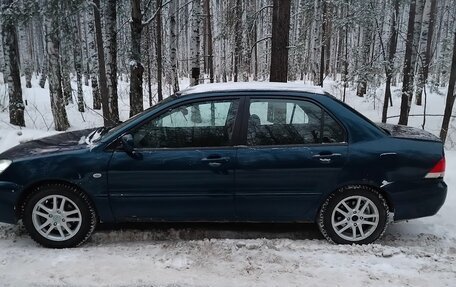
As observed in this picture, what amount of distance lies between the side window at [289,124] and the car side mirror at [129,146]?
114cm

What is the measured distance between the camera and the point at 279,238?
4246mm

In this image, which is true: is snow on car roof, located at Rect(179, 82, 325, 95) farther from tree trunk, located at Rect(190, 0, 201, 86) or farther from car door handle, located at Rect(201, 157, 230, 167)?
tree trunk, located at Rect(190, 0, 201, 86)

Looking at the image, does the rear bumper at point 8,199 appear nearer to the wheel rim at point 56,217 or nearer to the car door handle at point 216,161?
the wheel rim at point 56,217

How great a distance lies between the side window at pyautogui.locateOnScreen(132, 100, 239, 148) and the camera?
3.98 meters

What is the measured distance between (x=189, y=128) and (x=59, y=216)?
1585 mm

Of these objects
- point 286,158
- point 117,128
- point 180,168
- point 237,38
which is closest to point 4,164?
point 117,128

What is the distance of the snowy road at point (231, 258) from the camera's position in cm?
336

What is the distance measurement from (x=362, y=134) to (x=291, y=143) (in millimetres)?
728

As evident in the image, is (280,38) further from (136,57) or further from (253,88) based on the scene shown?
(253,88)

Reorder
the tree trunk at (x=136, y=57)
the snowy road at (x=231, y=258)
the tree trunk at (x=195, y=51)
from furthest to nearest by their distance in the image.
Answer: the tree trunk at (x=195, y=51) → the tree trunk at (x=136, y=57) → the snowy road at (x=231, y=258)

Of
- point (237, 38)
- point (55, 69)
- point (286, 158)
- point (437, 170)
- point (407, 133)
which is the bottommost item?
point (437, 170)

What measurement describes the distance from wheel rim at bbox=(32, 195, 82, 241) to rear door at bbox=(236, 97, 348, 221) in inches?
65.9

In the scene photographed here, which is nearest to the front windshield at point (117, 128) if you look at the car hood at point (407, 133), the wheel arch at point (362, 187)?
the wheel arch at point (362, 187)

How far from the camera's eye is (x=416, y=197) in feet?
13.1
